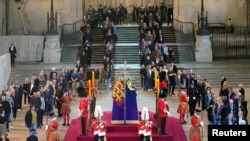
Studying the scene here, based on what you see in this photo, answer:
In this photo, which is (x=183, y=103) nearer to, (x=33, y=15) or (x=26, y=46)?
(x=26, y=46)

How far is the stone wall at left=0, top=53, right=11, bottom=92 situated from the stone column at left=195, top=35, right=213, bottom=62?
472 inches

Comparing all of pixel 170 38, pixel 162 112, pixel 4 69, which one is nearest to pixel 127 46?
pixel 170 38

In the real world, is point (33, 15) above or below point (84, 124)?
above

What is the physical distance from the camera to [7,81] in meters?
29.3

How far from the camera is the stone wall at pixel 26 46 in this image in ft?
117

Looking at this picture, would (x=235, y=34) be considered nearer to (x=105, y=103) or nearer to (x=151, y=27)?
(x=151, y=27)

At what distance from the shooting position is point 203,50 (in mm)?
34844

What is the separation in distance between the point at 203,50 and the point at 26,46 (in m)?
11.5

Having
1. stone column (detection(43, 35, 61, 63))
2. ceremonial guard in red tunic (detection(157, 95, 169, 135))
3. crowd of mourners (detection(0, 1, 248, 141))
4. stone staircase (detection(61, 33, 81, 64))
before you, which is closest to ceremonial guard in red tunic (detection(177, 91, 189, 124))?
crowd of mourners (detection(0, 1, 248, 141))

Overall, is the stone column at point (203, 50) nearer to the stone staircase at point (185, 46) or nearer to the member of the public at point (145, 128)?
the stone staircase at point (185, 46)

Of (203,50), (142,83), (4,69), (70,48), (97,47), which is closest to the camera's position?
(4,69)

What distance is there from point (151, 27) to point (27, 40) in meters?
8.17

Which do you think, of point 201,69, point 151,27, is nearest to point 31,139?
point 201,69

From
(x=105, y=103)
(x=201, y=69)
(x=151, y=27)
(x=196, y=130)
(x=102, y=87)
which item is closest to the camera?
(x=196, y=130)
